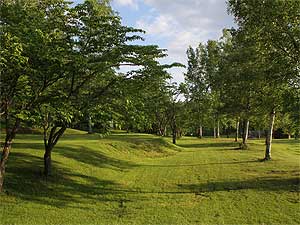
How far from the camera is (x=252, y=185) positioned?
20.8 metres

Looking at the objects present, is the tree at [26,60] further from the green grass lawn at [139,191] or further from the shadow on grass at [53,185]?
the green grass lawn at [139,191]

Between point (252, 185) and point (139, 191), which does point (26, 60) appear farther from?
point (252, 185)

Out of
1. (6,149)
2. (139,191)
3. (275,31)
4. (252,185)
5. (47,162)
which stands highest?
(275,31)

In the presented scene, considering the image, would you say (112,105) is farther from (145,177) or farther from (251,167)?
(251,167)

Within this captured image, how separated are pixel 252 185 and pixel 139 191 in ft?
20.9

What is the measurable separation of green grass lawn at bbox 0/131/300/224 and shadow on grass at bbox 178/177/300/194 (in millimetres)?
50

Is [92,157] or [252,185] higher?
[92,157]

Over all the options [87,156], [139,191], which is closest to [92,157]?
[87,156]

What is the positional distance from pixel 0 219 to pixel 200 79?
60.8 meters

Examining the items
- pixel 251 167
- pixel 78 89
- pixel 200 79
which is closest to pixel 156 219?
pixel 78 89

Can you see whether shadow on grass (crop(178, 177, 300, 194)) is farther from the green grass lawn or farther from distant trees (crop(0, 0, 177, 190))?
distant trees (crop(0, 0, 177, 190))

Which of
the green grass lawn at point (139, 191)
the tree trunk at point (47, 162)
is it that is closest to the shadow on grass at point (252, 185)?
the green grass lawn at point (139, 191)

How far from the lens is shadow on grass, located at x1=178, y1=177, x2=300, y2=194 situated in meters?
19.9

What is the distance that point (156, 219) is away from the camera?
14.8 metres
